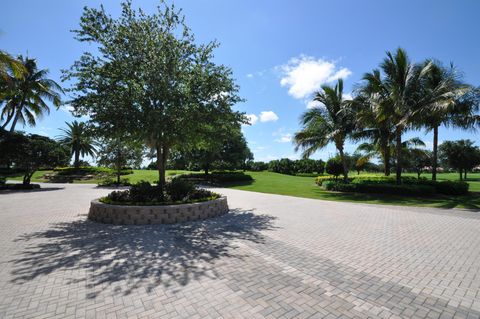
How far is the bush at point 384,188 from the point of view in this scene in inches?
568

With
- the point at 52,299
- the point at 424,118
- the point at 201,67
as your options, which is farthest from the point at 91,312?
the point at 424,118

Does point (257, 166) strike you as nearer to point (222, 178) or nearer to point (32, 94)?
point (222, 178)

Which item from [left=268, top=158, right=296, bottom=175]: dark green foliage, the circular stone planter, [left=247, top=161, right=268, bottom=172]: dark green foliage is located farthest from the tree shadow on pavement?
[left=247, top=161, right=268, bottom=172]: dark green foliage

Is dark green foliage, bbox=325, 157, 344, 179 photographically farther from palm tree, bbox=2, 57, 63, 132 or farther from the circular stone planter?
palm tree, bbox=2, 57, 63, 132

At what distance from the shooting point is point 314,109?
2058 centimetres

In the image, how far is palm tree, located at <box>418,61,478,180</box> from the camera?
12.6 metres

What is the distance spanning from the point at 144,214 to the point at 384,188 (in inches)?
578

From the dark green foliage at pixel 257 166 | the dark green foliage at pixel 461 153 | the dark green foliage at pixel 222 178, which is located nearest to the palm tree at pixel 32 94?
the dark green foliage at pixel 222 178

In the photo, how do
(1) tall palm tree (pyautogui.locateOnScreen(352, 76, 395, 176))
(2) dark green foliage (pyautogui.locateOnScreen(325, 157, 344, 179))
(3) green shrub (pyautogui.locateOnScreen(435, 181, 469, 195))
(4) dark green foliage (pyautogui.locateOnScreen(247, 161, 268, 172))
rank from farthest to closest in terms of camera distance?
(4) dark green foliage (pyautogui.locateOnScreen(247, 161, 268, 172)) < (2) dark green foliage (pyautogui.locateOnScreen(325, 157, 344, 179)) < (1) tall palm tree (pyautogui.locateOnScreen(352, 76, 395, 176)) < (3) green shrub (pyautogui.locateOnScreen(435, 181, 469, 195))

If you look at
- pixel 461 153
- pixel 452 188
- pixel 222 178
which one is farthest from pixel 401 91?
pixel 461 153

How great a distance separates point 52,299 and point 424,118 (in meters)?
17.8

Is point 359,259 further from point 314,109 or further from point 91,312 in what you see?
point 314,109

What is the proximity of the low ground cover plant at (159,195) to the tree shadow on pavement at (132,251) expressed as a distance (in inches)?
49.6

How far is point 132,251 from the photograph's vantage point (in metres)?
5.52
